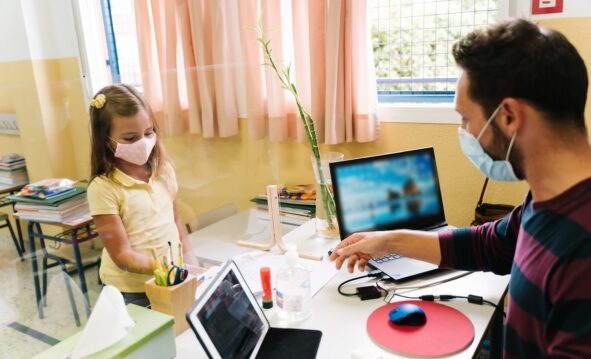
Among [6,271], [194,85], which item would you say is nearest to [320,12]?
[194,85]

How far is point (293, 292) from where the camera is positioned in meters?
1.20

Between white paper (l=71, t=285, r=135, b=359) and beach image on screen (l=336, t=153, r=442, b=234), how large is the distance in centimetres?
75

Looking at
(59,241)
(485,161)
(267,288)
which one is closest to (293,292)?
(267,288)

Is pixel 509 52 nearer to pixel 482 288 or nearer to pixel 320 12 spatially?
pixel 482 288

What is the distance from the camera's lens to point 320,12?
Result: 2.12m

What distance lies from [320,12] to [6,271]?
161 centimetres

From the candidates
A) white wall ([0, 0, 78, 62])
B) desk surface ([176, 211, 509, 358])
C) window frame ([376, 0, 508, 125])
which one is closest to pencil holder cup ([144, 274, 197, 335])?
desk surface ([176, 211, 509, 358])

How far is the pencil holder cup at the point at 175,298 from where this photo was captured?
1086 mm

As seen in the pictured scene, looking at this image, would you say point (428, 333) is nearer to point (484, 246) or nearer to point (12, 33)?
point (484, 246)

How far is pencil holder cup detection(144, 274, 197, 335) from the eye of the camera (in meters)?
1.09

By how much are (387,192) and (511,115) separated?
72 cm

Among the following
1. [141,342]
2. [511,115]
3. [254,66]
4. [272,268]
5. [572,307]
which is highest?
[254,66]

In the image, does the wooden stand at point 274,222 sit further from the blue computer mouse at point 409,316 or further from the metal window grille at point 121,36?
the metal window grille at point 121,36

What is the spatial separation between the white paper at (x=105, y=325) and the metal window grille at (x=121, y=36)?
6.08 ft
